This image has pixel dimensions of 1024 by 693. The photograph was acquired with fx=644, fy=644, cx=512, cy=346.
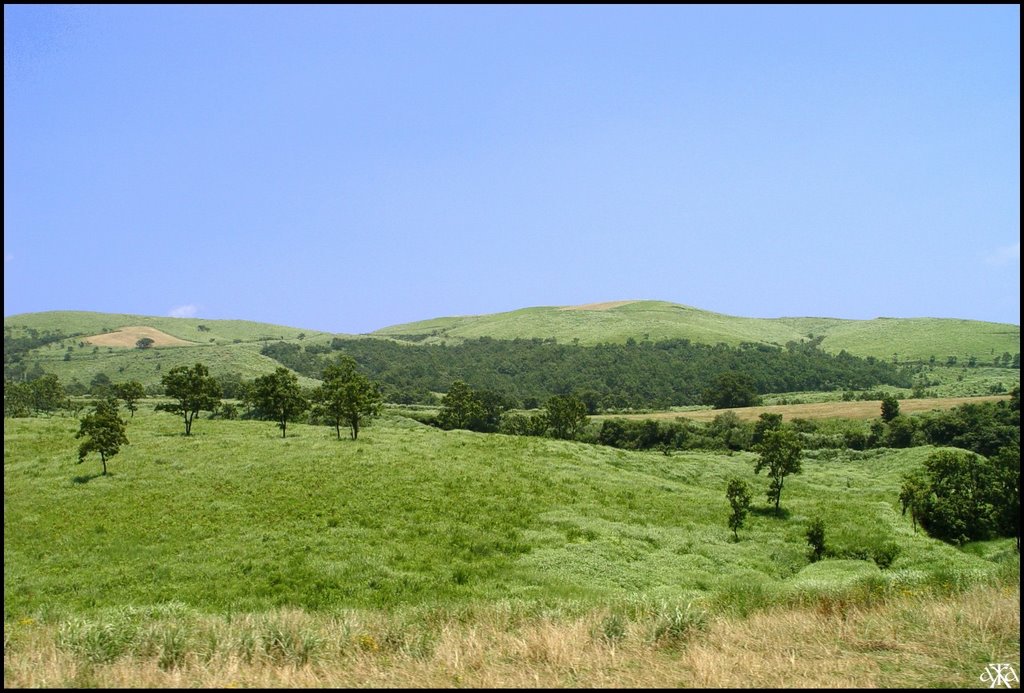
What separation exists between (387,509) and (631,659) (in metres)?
32.2

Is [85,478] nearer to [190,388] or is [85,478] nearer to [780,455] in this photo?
[190,388]

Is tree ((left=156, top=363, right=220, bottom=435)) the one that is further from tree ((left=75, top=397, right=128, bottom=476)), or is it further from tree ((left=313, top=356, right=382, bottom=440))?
tree ((left=313, top=356, right=382, bottom=440))

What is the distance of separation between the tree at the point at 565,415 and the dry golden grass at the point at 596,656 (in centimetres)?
7303

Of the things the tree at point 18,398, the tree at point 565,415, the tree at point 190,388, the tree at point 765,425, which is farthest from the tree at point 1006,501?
the tree at point 18,398

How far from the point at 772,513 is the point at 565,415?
41.7 m

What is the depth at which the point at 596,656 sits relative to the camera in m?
11.7

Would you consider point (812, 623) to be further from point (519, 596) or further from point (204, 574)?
point (204, 574)

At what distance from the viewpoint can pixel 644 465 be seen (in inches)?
2468

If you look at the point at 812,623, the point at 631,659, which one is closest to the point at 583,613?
the point at 631,659

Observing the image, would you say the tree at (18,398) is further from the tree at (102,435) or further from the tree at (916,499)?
the tree at (916,499)

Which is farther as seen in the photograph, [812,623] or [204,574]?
[204,574]

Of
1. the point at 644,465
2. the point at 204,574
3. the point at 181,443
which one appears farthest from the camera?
the point at 644,465

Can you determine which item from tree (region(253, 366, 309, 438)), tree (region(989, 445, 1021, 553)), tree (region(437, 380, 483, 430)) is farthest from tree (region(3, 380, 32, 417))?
tree (region(989, 445, 1021, 553))

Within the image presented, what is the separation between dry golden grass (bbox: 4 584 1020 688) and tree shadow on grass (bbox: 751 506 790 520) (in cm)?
3483
